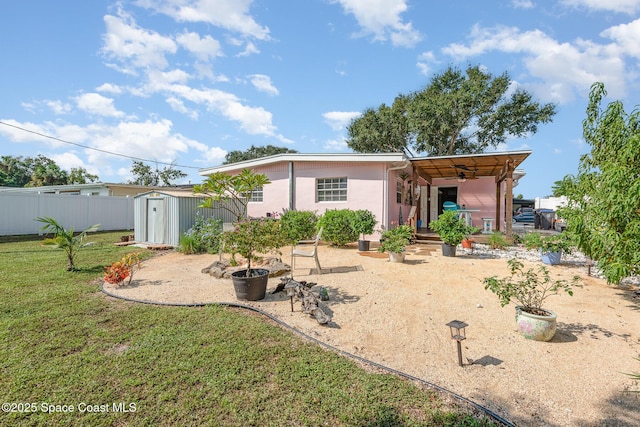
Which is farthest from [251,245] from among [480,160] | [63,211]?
[63,211]

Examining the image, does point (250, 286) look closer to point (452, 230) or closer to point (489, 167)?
point (452, 230)

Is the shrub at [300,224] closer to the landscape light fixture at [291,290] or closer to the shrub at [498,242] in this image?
the landscape light fixture at [291,290]

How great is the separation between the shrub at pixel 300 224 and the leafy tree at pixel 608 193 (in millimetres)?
6871

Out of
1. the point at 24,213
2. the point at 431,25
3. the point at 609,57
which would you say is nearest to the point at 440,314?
the point at 431,25

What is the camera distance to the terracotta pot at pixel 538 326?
3393mm

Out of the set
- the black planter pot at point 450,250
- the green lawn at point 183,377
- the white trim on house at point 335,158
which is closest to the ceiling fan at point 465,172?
the white trim on house at point 335,158

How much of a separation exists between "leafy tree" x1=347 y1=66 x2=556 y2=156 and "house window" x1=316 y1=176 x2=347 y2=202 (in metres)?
11.9

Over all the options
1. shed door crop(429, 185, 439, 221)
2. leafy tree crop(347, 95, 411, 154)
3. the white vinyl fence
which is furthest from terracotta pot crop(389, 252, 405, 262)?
leafy tree crop(347, 95, 411, 154)

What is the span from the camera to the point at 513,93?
19672 mm

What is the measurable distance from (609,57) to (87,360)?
1437 cm

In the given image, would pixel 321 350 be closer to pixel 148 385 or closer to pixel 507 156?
pixel 148 385

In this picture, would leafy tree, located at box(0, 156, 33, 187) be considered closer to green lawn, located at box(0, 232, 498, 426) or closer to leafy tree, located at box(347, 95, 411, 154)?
leafy tree, located at box(347, 95, 411, 154)

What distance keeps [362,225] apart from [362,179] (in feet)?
6.69

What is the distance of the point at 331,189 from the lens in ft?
36.8
